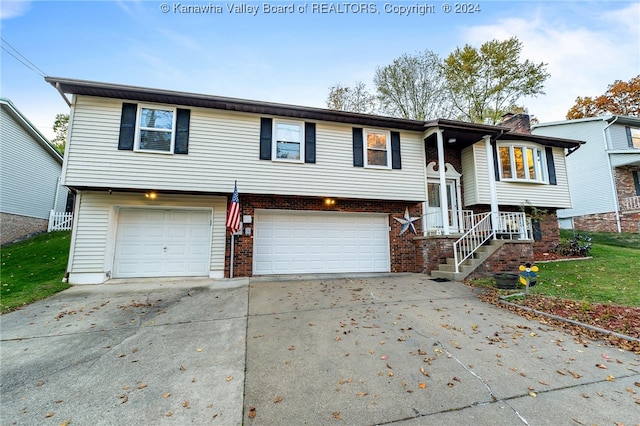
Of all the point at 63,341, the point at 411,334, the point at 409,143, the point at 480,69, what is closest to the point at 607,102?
the point at 480,69

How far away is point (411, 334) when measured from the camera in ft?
13.6

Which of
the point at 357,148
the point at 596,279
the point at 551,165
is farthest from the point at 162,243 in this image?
the point at 551,165

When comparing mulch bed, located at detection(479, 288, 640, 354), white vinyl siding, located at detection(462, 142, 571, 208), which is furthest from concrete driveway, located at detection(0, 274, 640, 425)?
white vinyl siding, located at detection(462, 142, 571, 208)

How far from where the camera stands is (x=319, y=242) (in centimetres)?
936

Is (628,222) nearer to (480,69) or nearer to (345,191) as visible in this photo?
(480,69)

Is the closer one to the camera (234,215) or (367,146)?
(234,215)

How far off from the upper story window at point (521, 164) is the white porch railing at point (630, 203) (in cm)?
→ 828

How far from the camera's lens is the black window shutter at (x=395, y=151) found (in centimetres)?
955

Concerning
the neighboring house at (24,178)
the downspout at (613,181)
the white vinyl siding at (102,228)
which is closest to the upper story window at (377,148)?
the white vinyl siding at (102,228)

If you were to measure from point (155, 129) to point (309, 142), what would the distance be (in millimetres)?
4838

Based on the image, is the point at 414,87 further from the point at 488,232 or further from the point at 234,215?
the point at 234,215

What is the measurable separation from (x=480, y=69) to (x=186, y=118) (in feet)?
65.8

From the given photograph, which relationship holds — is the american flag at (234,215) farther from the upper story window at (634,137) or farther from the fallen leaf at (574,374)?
the upper story window at (634,137)

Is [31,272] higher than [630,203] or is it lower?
lower
